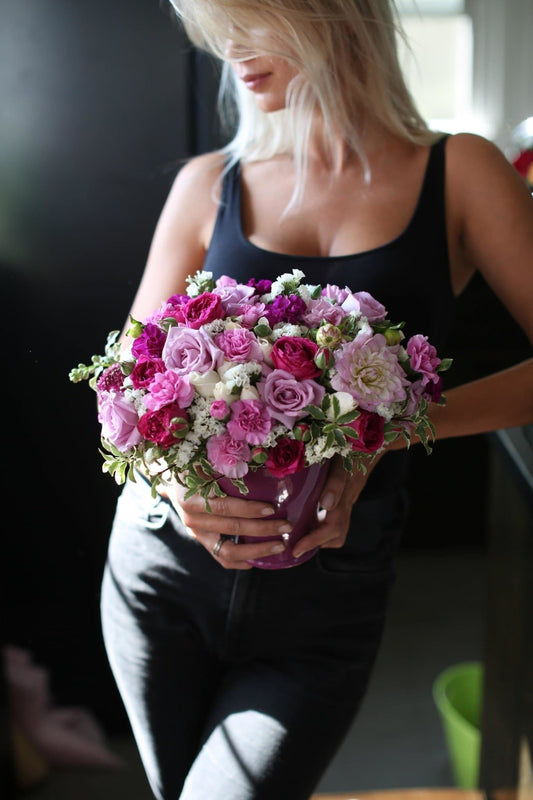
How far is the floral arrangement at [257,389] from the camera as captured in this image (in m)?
0.93

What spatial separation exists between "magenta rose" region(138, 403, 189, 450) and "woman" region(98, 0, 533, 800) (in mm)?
208

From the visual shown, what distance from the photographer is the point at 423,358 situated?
100cm

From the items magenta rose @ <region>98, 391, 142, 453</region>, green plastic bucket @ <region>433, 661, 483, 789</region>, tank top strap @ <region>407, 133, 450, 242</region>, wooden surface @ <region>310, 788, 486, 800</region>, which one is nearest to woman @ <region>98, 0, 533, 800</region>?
tank top strap @ <region>407, 133, 450, 242</region>

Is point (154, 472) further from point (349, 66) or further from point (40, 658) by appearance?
point (40, 658)

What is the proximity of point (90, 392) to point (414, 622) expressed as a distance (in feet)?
5.58

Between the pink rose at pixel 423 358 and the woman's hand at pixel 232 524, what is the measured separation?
0.84ft

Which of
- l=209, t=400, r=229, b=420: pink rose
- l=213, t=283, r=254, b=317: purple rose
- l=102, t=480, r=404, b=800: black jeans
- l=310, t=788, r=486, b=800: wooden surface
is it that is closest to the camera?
l=209, t=400, r=229, b=420: pink rose

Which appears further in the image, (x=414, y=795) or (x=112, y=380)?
(x=414, y=795)

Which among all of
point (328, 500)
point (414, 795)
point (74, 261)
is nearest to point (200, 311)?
point (328, 500)

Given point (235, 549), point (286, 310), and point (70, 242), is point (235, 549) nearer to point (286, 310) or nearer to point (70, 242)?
point (286, 310)

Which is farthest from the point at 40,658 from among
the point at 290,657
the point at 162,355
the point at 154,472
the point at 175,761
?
the point at 162,355

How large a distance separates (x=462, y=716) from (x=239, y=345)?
178 centimetres

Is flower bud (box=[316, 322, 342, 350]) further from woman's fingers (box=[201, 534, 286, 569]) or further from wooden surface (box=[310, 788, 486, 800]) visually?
wooden surface (box=[310, 788, 486, 800])

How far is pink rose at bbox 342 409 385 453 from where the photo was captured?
95 centimetres
